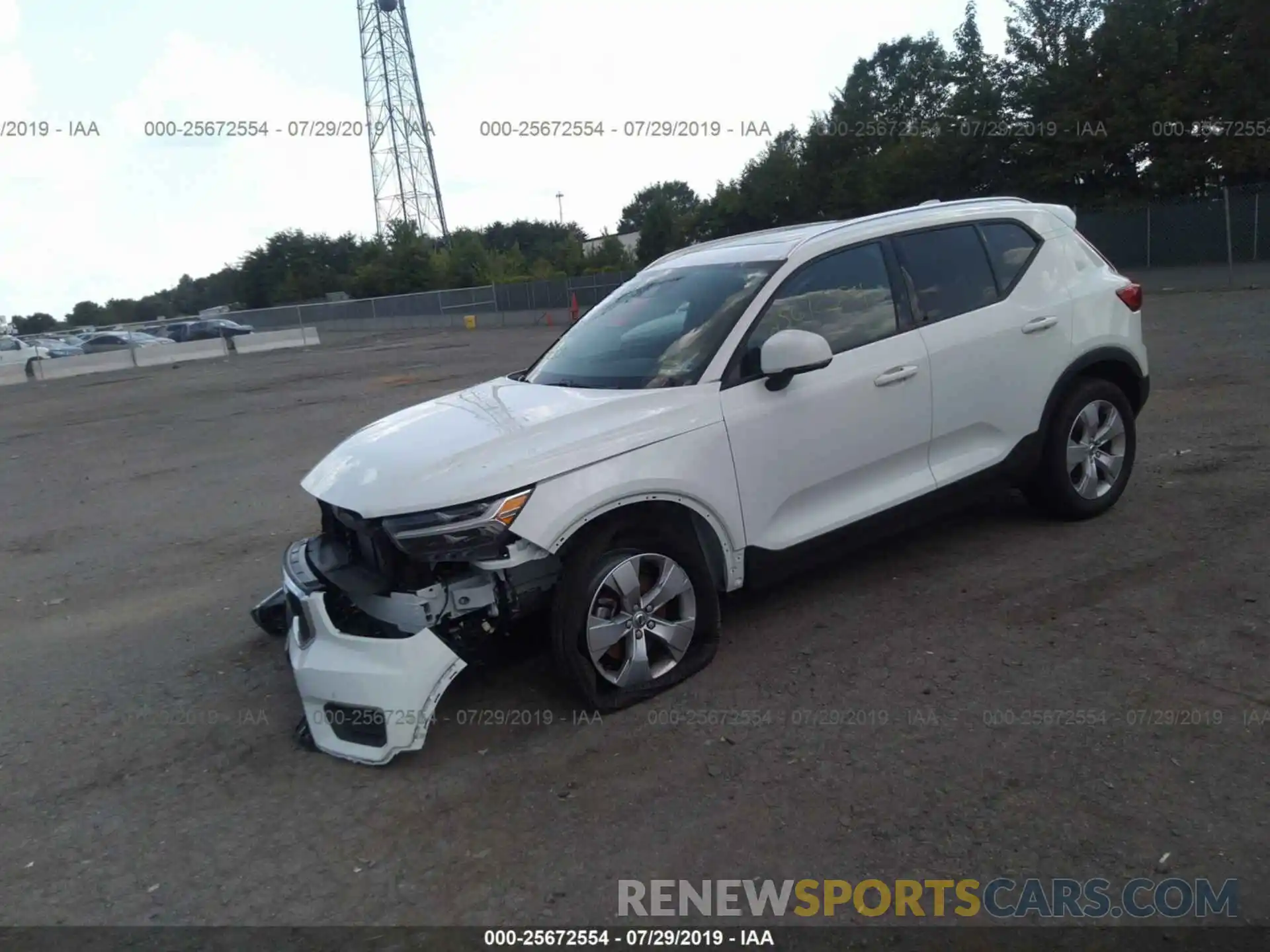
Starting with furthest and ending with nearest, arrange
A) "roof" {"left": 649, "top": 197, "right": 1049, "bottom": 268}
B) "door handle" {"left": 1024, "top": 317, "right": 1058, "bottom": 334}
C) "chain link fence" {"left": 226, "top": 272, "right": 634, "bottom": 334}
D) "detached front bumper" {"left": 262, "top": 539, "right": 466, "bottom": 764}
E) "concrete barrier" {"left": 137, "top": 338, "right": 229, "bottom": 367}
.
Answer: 1. "chain link fence" {"left": 226, "top": 272, "right": 634, "bottom": 334}
2. "concrete barrier" {"left": 137, "top": 338, "right": 229, "bottom": 367}
3. "door handle" {"left": 1024, "top": 317, "right": 1058, "bottom": 334}
4. "roof" {"left": 649, "top": 197, "right": 1049, "bottom": 268}
5. "detached front bumper" {"left": 262, "top": 539, "right": 466, "bottom": 764}

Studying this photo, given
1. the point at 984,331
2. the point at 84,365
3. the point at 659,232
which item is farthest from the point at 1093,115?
the point at 84,365

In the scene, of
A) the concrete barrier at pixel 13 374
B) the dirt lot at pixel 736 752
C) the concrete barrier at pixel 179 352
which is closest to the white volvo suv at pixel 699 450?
the dirt lot at pixel 736 752

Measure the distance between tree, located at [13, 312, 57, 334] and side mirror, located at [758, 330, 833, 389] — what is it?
11449 centimetres

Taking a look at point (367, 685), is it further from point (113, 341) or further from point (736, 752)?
point (113, 341)

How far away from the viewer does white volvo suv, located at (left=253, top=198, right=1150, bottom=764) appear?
4.07m

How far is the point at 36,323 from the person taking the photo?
354 feet

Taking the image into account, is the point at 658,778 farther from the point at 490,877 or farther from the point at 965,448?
A: the point at 965,448

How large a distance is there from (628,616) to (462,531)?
80 centimetres

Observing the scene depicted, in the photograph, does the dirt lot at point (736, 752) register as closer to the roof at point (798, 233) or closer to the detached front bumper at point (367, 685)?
the detached front bumper at point (367, 685)

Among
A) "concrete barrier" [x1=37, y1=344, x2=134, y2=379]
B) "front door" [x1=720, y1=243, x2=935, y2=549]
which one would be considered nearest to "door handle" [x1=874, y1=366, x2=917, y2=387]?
"front door" [x1=720, y1=243, x2=935, y2=549]

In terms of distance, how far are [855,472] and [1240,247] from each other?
77.5 ft

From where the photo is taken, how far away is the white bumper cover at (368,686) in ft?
12.8

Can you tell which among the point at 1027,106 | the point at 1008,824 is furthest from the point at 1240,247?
the point at 1008,824

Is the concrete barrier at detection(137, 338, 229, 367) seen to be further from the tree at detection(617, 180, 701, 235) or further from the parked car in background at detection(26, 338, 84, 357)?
the tree at detection(617, 180, 701, 235)
